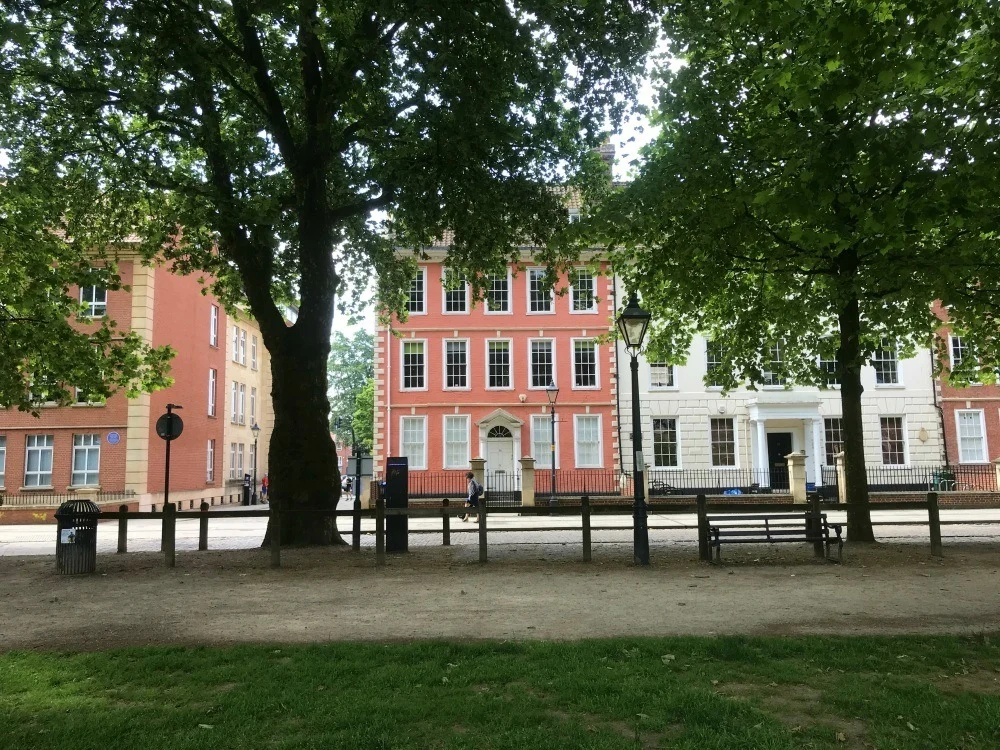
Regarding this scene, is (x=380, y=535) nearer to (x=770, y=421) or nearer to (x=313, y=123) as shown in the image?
(x=313, y=123)

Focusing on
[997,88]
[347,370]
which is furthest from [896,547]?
[347,370]

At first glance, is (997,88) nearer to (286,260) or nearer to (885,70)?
(885,70)

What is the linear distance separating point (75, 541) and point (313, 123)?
8257mm

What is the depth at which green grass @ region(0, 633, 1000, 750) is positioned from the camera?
162 inches

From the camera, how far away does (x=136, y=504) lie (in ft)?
97.3

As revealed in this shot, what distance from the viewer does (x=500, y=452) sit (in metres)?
33.3

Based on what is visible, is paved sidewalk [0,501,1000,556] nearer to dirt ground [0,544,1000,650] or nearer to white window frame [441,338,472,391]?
dirt ground [0,544,1000,650]

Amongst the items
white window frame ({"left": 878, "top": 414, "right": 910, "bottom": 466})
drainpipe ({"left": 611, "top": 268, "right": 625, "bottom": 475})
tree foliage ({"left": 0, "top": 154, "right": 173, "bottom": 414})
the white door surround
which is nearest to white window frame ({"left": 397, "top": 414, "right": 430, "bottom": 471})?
drainpipe ({"left": 611, "top": 268, "right": 625, "bottom": 475})

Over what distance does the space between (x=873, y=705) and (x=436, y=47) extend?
401 inches

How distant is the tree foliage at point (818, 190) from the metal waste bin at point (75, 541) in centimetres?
1066

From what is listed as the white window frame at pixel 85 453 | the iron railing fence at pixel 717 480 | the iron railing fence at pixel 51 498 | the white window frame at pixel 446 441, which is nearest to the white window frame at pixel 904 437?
the iron railing fence at pixel 717 480

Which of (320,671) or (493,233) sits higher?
(493,233)

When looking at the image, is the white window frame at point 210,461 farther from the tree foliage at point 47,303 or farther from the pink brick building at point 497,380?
the tree foliage at point 47,303

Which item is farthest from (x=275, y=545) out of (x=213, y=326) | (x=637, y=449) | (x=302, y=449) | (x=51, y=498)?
(x=213, y=326)
